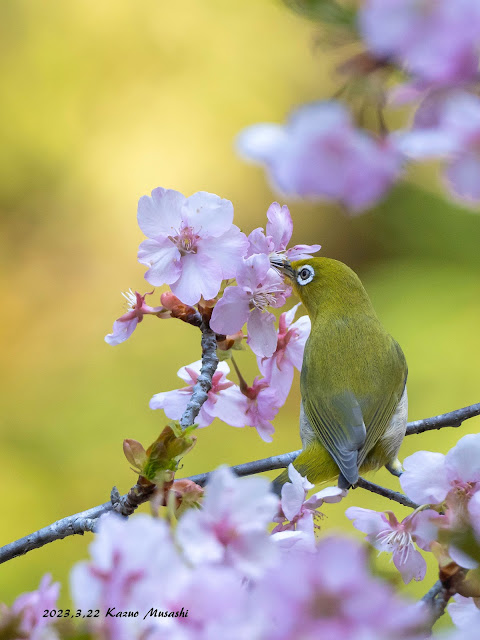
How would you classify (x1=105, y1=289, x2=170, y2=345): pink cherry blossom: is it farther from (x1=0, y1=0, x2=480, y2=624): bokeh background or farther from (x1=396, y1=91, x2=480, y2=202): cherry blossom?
(x1=0, y1=0, x2=480, y2=624): bokeh background

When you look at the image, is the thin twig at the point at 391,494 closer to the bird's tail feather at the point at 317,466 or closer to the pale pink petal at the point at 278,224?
the bird's tail feather at the point at 317,466

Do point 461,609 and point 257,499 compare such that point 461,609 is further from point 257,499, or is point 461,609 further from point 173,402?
point 173,402

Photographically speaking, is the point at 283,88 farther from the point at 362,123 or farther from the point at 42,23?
the point at 362,123

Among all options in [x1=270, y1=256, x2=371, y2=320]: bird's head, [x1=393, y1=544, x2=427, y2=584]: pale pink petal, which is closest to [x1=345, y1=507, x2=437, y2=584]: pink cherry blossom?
[x1=393, y1=544, x2=427, y2=584]: pale pink petal

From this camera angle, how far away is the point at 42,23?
255 centimetres

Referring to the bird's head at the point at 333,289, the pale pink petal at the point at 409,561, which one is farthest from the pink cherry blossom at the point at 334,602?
the bird's head at the point at 333,289

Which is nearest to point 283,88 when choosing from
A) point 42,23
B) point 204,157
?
point 204,157

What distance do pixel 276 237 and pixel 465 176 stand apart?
448mm

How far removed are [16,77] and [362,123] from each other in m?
2.49

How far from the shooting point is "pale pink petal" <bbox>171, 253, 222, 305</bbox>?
0.63 m

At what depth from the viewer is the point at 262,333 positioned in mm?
687

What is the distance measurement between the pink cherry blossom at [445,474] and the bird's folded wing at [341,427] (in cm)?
38

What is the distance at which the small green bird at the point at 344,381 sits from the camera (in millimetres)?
958

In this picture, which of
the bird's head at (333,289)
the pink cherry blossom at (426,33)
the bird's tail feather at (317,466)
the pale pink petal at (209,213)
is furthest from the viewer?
the bird's head at (333,289)
